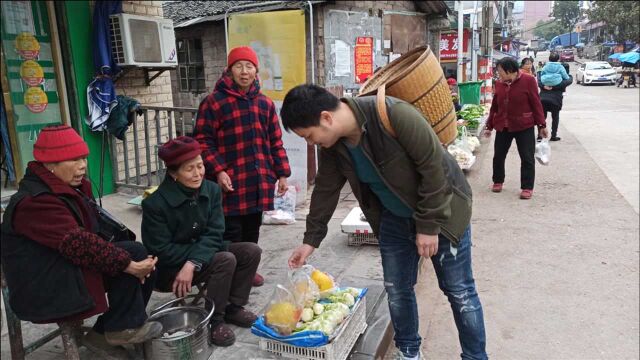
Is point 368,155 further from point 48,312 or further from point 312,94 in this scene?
point 48,312

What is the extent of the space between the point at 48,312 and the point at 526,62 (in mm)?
9892

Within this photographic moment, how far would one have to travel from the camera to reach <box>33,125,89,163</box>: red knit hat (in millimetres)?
2160

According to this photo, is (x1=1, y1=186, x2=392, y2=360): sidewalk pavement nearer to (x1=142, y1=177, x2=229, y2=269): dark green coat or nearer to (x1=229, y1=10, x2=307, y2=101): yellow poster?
(x1=142, y1=177, x2=229, y2=269): dark green coat

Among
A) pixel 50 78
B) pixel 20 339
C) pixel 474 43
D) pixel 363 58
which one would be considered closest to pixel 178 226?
pixel 20 339

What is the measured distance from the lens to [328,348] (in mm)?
2557

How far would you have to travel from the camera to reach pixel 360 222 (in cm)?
451

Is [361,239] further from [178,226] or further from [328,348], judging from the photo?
[178,226]

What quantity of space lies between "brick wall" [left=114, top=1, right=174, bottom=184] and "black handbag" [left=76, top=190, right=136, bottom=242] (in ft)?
11.3

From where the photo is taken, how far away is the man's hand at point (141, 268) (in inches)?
91.1

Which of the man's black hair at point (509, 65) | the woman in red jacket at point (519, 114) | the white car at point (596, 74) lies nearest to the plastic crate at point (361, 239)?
the woman in red jacket at point (519, 114)

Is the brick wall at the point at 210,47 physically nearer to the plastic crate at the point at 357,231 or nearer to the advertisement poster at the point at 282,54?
the advertisement poster at the point at 282,54

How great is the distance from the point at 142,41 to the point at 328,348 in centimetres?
435

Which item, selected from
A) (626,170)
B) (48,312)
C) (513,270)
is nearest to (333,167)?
(48,312)

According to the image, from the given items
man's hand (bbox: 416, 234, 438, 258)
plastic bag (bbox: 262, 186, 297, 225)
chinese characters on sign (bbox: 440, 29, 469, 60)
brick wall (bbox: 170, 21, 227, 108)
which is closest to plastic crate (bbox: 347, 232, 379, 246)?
plastic bag (bbox: 262, 186, 297, 225)
